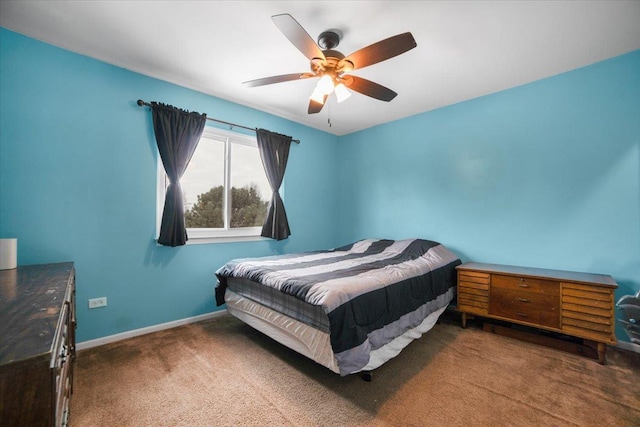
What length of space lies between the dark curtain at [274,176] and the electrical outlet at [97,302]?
5.65 ft

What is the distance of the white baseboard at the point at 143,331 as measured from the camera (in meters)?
2.40

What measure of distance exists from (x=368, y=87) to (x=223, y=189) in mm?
2085

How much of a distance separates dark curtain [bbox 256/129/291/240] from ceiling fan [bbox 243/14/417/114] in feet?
4.07

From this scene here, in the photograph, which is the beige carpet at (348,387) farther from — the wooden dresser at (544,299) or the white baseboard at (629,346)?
the wooden dresser at (544,299)

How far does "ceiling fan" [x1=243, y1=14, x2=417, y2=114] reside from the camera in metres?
1.68

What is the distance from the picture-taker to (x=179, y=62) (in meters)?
2.57

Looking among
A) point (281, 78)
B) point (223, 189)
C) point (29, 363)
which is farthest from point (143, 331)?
point (281, 78)

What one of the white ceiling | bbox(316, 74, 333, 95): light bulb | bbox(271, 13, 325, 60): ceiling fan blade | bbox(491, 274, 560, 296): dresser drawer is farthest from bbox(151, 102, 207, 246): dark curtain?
bbox(491, 274, 560, 296): dresser drawer

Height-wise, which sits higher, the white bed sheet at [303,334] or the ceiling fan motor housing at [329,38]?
the ceiling fan motor housing at [329,38]

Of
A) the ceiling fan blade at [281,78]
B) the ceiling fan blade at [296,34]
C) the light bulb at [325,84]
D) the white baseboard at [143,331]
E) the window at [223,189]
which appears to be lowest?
the white baseboard at [143,331]

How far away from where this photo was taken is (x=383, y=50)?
1.81 meters

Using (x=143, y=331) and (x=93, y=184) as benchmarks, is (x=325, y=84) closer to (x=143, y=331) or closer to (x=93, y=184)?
(x=93, y=184)

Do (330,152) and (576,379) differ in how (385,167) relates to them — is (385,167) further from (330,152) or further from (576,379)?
(576,379)

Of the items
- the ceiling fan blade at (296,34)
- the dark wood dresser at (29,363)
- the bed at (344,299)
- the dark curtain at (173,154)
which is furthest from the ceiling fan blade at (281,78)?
the dark wood dresser at (29,363)
